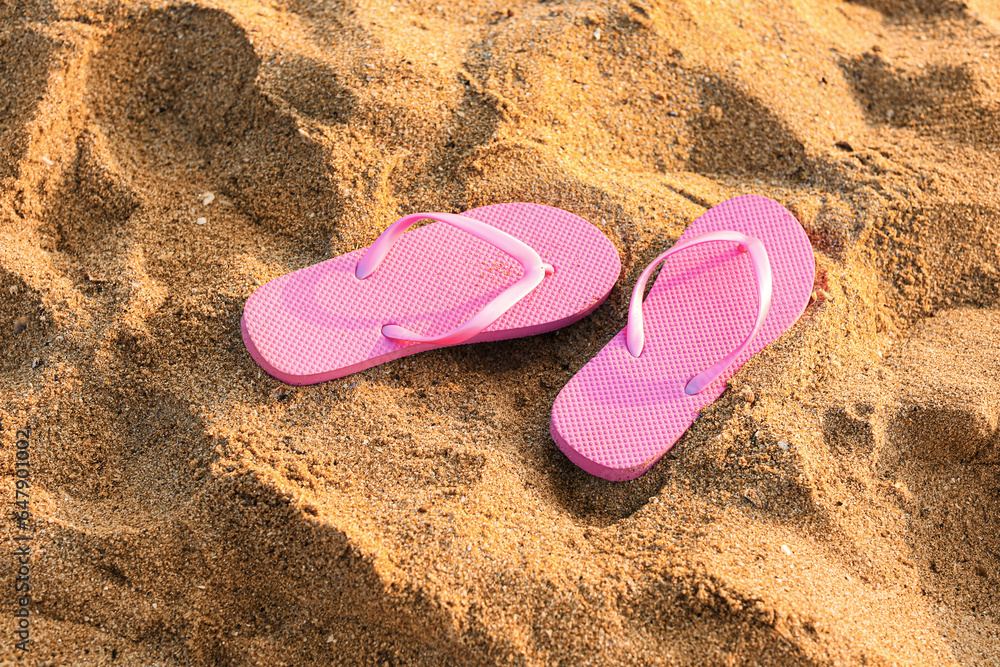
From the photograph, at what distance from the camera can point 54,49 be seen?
77.7 inches

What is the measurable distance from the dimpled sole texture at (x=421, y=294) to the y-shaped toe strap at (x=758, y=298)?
0.26ft

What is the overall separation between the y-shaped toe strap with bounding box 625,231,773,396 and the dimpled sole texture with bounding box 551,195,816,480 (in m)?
0.02

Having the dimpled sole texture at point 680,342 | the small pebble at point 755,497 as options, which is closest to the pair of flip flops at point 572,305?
the dimpled sole texture at point 680,342

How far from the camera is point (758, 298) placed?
1.71 meters

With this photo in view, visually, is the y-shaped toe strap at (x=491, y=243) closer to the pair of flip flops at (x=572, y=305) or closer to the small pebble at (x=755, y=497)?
the pair of flip flops at (x=572, y=305)

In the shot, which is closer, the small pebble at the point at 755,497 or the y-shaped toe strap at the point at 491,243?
the small pebble at the point at 755,497

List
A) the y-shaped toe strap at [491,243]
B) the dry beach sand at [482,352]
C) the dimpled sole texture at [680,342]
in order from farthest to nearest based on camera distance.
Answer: the y-shaped toe strap at [491,243] < the dimpled sole texture at [680,342] < the dry beach sand at [482,352]

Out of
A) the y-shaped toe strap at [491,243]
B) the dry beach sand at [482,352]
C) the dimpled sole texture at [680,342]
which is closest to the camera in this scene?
the dry beach sand at [482,352]

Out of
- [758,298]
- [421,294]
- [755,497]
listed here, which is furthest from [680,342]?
[421,294]

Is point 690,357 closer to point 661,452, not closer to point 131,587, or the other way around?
point 661,452

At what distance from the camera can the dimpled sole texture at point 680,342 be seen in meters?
1.53

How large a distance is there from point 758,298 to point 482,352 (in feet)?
1.94

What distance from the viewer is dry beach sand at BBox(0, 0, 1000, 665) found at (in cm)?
133

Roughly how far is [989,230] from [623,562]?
124 cm
